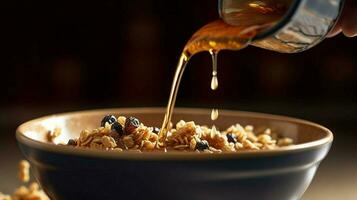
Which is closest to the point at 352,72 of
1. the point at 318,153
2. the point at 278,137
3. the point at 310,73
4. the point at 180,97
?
the point at 310,73

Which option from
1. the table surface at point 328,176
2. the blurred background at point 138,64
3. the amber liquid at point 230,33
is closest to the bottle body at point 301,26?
the amber liquid at point 230,33

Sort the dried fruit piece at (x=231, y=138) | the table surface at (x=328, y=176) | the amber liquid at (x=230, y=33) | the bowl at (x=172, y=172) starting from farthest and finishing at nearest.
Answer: the table surface at (x=328, y=176) < the dried fruit piece at (x=231, y=138) < the amber liquid at (x=230, y=33) < the bowl at (x=172, y=172)

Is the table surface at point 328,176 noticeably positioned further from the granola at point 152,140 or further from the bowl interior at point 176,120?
the granola at point 152,140

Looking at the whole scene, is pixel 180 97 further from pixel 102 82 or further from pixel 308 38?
pixel 308 38

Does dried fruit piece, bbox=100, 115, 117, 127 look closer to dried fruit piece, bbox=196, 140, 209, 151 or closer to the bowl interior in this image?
the bowl interior

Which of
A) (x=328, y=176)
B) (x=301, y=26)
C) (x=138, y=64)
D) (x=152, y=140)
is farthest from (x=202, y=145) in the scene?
(x=138, y=64)

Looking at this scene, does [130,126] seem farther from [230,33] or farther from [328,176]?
[328,176]
